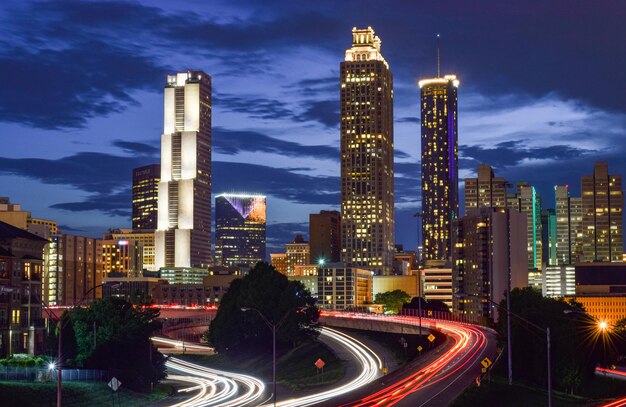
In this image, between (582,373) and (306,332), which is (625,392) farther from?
(306,332)

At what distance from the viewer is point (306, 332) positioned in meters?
171

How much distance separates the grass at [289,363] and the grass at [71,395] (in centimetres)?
2711

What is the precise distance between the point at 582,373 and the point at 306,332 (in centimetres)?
5501

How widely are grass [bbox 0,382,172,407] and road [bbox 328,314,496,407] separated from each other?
22.6 meters

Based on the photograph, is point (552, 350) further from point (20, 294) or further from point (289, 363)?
point (20, 294)

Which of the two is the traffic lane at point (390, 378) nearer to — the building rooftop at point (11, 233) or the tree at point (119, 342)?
the tree at point (119, 342)

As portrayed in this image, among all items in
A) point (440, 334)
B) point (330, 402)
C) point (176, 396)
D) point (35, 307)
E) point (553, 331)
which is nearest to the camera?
point (330, 402)

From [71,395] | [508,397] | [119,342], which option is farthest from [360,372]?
[71,395]

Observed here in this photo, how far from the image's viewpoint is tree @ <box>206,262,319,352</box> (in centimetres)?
16825

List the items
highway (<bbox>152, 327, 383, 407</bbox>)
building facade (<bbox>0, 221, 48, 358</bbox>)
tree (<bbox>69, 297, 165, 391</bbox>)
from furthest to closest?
building facade (<bbox>0, 221, 48, 358</bbox>), tree (<bbox>69, 297, 165, 391</bbox>), highway (<bbox>152, 327, 383, 407</bbox>)

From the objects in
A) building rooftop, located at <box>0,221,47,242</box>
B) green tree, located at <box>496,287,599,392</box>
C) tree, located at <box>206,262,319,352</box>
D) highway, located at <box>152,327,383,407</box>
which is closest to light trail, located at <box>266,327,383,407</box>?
highway, located at <box>152,327,383,407</box>

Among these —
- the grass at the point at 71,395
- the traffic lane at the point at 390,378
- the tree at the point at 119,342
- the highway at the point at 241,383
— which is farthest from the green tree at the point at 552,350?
the grass at the point at 71,395

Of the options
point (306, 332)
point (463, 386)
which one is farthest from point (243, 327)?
point (463, 386)

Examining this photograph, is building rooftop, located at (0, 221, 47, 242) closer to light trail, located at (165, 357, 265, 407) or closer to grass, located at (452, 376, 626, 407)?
light trail, located at (165, 357, 265, 407)
